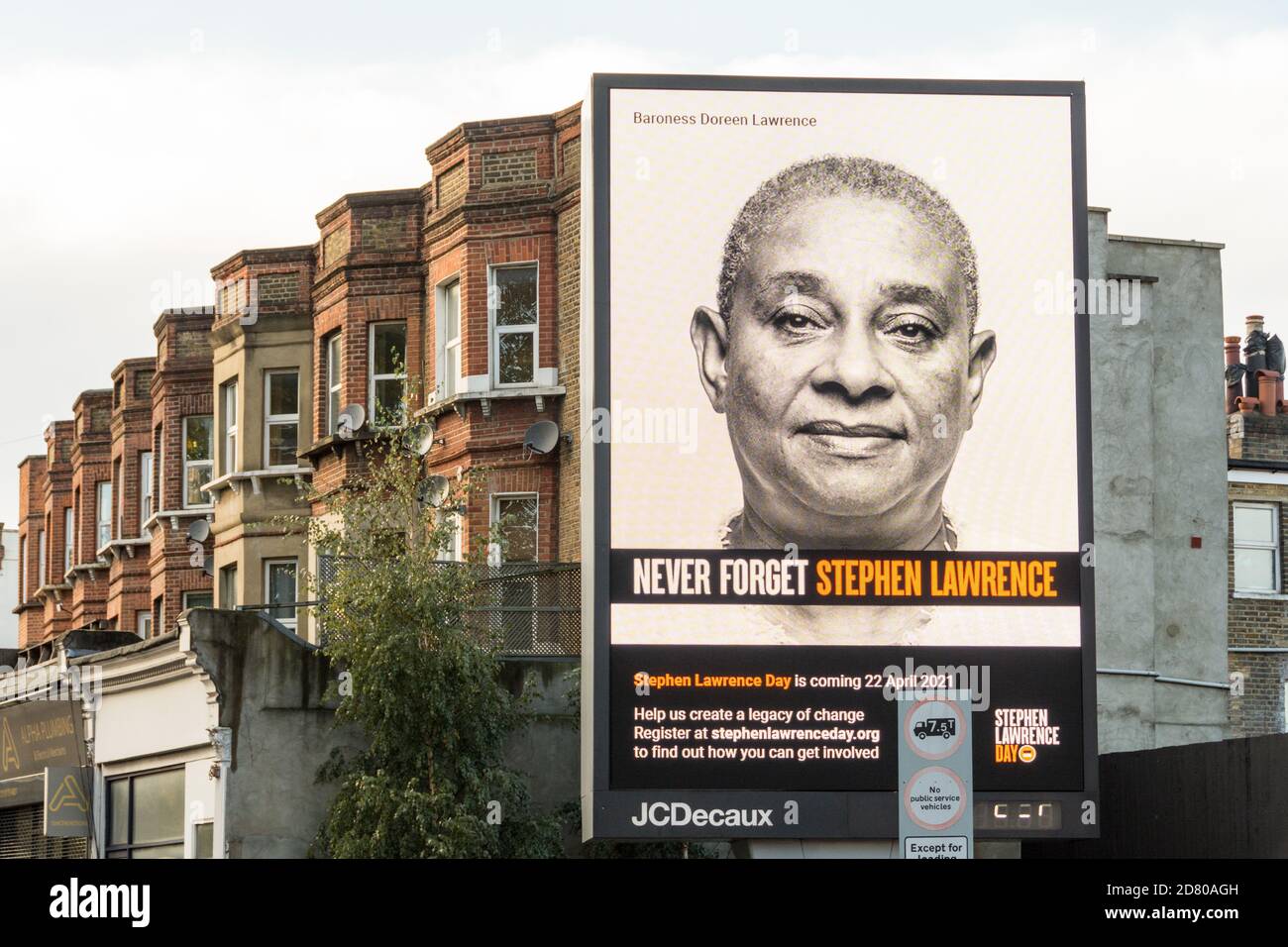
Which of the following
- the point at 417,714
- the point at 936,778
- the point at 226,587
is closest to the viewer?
the point at 936,778

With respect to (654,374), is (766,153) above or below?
above

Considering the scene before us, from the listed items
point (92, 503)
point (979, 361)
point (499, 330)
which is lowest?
point (979, 361)

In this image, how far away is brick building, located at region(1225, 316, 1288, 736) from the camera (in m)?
41.6

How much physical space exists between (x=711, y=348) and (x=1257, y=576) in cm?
2745

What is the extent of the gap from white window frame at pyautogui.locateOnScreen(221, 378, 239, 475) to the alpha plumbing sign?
64.9 ft

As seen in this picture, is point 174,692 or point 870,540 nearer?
point 870,540

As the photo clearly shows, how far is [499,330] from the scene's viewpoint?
29812mm

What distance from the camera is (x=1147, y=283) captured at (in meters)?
27.8

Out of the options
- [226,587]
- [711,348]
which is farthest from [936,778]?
[226,587]

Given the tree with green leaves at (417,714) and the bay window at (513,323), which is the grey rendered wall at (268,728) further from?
the bay window at (513,323)

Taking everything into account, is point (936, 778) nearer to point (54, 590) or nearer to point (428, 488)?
point (428, 488)

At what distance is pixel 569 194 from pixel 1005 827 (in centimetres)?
1357
